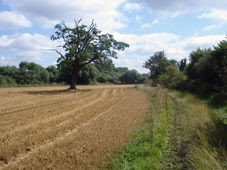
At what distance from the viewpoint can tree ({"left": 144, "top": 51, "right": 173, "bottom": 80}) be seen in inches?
2174

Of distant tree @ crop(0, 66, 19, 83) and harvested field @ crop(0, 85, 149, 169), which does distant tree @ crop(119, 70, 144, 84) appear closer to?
distant tree @ crop(0, 66, 19, 83)

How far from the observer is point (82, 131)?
24.5 ft

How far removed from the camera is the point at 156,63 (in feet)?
189

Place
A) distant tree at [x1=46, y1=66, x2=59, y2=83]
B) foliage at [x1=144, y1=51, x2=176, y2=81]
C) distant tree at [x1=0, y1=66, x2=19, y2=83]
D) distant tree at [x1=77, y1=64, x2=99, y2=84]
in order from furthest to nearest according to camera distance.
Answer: distant tree at [x1=46, y1=66, x2=59, y2=83], distant tree at [x1=77, y1=64, x2=99, y2=84], distant tree at [x1=0, y1=66, x2=19, y2=83], foliage at [x1=144, y1=51, x2=176, y2=81]

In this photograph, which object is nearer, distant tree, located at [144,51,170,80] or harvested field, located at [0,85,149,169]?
harvested field, located at [0,85,149,169]

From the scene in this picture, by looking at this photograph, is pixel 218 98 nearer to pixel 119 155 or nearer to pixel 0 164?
pixel 119 155

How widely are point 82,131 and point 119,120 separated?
2.40 meters

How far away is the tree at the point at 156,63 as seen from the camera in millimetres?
55231

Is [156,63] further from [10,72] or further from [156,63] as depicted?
[10,72]

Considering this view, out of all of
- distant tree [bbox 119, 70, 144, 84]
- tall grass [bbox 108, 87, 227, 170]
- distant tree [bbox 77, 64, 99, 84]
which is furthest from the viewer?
distant tree [bbox 119, 70, 144, 84]

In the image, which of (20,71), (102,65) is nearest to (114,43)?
(102,65)

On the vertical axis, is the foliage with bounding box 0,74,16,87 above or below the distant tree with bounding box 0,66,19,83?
below

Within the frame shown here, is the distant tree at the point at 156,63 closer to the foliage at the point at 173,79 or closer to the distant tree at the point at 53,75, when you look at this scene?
the foliage at the point at 173,79

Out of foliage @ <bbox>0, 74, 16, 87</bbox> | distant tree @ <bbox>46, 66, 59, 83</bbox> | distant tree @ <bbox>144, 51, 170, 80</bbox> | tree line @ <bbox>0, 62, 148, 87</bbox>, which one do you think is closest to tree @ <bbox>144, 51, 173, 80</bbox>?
Result: distant tree @ <bbox>144, 51, 170, 80</bbox>
